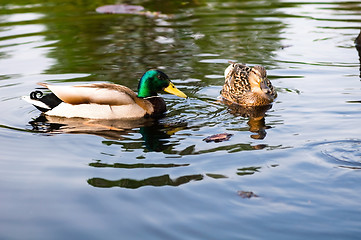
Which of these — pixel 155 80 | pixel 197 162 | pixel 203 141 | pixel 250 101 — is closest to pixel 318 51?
pixel 250 101

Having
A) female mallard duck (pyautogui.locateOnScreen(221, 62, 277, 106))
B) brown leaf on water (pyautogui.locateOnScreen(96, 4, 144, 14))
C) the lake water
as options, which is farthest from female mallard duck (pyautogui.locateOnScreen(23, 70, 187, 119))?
brown leaf on water (pyautogui.locateOnScreen(96, 4, 144, 14))

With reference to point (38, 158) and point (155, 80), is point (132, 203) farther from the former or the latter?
point (155, 80)

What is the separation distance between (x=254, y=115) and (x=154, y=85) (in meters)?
1.38

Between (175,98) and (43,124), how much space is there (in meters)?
2.07

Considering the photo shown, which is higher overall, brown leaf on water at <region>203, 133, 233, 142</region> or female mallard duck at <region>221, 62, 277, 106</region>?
brown leaf on water at <region>203, 133, 233, 142</region>

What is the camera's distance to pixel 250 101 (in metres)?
8.75

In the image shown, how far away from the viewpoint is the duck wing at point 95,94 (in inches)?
309

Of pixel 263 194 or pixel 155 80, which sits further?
pixel 155 80

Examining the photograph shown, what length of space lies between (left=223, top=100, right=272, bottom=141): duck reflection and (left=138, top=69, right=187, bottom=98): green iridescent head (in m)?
0.85

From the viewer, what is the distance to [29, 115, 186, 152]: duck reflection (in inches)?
268

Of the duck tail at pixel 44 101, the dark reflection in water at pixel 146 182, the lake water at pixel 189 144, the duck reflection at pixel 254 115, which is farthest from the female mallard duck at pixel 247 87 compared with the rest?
the dark reflection in water at pixel 146 182

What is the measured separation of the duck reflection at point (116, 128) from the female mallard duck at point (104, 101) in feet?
0.31

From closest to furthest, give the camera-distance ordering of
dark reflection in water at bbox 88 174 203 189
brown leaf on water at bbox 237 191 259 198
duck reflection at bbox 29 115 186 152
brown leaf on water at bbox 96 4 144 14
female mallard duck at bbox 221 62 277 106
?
brown leaf on water at bbox 237 191 259 198
dark reflection in water at bbox 88 174 203 189
duck reflection at bbox 29 115 186 152
female mallard duck at bbox 221 62 277 106
brown leaf on water at bbox 96 4 144 14

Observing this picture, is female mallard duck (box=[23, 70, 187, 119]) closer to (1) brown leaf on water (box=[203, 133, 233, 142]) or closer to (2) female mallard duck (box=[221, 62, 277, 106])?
(2) female mallard duck (box=[221, 62, 277, 106])
